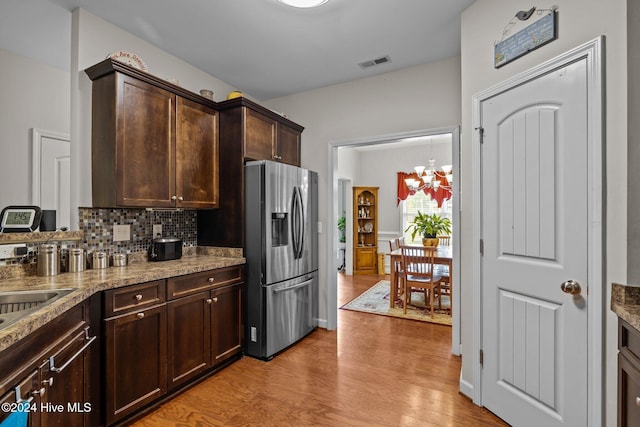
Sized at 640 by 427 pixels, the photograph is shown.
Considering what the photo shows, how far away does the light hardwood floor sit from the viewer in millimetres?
1971

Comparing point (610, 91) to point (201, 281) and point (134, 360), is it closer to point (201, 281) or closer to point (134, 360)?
point (201, 281)

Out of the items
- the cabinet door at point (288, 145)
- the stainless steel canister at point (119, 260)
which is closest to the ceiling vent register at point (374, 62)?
the cabinet door at point (288, 145)

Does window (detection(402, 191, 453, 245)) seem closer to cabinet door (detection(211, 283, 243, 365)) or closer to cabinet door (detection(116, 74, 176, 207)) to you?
cabinet door (detection(211, 283, 243, 365))

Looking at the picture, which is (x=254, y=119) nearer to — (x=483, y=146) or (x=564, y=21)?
(x=483, y=146)

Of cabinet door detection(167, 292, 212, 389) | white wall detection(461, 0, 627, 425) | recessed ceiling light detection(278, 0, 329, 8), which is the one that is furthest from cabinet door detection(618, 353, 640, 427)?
recessed ceiling light detection(278, 0, 329, 8)

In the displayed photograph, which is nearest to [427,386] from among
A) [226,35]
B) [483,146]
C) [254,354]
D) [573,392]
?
[573,392]

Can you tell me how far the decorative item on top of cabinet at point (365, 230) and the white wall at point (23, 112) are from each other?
5.39m

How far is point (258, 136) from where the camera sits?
9.95 feet

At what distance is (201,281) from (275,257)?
2.28 feet

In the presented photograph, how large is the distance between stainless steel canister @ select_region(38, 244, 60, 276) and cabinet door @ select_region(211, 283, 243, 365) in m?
1.01

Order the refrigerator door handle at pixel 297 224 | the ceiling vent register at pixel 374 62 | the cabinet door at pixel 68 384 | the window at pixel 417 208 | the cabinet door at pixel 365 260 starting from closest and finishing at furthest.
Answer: the cabinet door at pixel 68 384 → the ceiling vent register at pixel 374 62 → the refrigerator door handle at pixel 297 224 → the window at pixel 417 208 → the cabinet door at pixel 365 260

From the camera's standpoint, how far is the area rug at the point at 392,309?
393 centimetres

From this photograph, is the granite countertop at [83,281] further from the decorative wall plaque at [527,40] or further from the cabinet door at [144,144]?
the decorative wall plaque at [527,40]

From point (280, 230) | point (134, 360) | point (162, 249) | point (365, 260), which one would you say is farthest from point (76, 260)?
point (365, 260)
